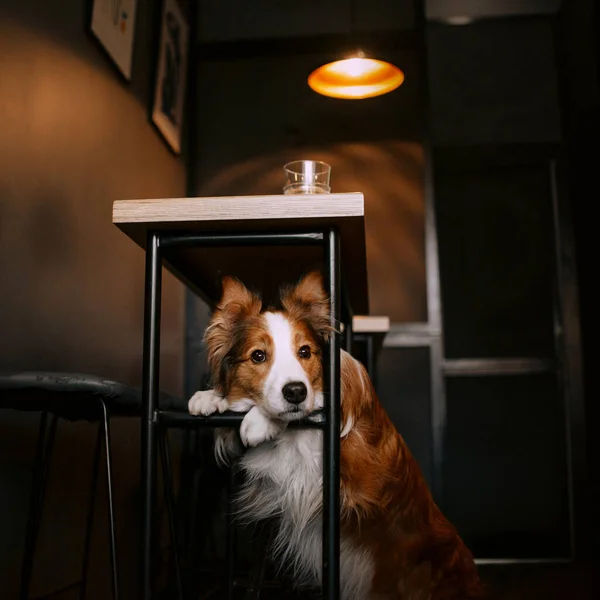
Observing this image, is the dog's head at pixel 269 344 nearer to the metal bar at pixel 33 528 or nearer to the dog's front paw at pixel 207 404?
the dog's front paw at pixel 207 404

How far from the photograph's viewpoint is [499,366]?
3990 millimetres

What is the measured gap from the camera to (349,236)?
62.1 inches

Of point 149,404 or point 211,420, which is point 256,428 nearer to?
point 211,420

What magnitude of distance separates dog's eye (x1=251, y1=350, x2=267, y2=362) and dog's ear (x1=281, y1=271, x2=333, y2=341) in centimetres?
11

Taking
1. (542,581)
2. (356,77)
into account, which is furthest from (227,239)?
(542,581)

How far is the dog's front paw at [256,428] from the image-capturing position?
4.86ft

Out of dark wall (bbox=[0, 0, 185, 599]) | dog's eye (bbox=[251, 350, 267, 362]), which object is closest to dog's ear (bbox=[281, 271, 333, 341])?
dog's eye (bbox=[251, 350, 267, 362])

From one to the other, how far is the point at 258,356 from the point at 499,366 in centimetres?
271

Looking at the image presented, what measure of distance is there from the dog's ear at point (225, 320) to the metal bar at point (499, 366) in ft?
8.31

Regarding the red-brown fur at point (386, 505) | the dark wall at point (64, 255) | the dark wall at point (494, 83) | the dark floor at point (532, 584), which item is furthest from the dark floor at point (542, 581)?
the dark wall at point (494, 83)

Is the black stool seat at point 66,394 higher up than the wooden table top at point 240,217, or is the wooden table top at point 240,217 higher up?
the wooden table top at point 240,217

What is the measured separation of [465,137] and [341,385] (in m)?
2.94

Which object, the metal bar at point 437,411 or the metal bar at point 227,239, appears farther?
the metal bar at point 437,411

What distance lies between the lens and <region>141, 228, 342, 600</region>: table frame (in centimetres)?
141
